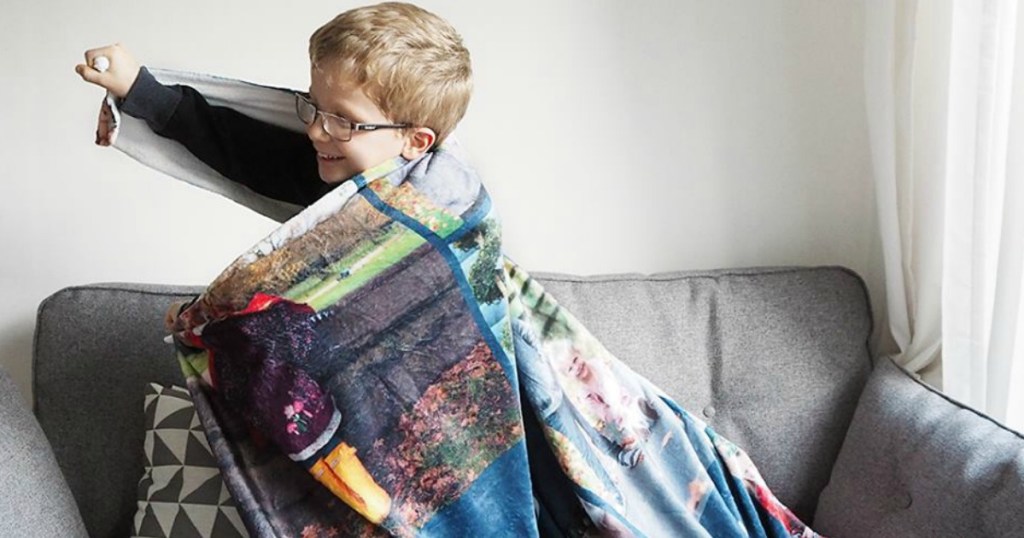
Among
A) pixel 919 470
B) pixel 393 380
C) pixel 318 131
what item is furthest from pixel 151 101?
pixel 919 470

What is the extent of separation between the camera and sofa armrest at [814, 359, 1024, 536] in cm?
158

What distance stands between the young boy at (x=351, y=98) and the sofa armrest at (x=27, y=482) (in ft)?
1.43

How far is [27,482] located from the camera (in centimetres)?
146

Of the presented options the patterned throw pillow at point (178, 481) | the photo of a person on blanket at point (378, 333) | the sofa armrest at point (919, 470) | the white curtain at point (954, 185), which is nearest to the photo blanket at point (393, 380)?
the photo of a person on blanket at point (378, 333)

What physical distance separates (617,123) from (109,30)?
928mm

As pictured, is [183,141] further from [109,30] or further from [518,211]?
[518,211]

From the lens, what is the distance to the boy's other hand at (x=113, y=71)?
145cm

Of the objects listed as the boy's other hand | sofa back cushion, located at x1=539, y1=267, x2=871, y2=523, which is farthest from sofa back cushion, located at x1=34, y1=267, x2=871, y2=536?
the boy's other hand

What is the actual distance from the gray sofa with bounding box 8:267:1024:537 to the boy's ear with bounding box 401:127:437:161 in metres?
0.49

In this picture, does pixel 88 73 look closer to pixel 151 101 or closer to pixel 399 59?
pixel 151 101

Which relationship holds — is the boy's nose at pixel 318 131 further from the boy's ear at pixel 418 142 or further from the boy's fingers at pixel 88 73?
the boy's fingers at pixel 88 73

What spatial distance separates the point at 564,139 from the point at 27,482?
112 cm

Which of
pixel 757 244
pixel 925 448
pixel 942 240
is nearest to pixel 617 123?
pixel 757 244

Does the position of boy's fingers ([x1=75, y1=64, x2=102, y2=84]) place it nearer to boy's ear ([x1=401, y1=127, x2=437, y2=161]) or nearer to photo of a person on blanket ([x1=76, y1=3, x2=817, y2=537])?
photo of a person on blanket ([x1=76, y1=3, x2=817, y2=537])
